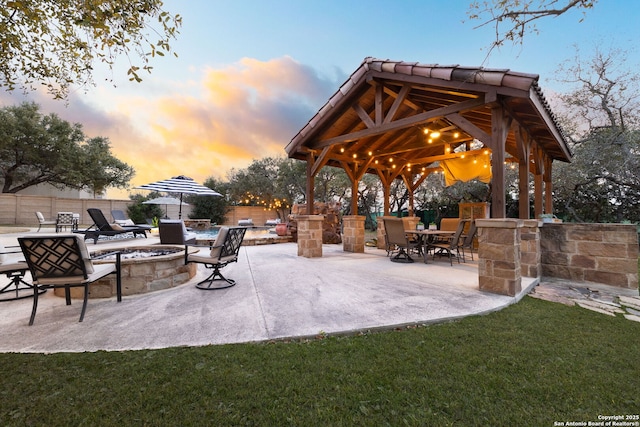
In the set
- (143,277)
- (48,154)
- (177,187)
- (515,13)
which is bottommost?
(143,277)

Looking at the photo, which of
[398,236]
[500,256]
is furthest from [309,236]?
[500,256]

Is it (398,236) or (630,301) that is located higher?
(398,236)

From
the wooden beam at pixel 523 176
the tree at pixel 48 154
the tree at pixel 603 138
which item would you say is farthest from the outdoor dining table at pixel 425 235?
the tree at pixel 48 154

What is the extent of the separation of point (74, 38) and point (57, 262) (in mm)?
2633

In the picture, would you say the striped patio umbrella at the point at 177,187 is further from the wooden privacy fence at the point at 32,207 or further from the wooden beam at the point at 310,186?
the wooden privacy fence at the point at 32,207

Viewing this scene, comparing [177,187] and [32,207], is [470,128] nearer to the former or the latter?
[177,187]

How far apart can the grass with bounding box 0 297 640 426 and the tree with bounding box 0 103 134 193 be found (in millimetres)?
20032

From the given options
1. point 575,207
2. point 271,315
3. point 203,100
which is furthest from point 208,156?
point 575,207

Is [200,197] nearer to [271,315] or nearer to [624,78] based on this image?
[271,315]

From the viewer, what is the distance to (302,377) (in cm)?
177

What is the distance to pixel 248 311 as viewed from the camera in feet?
9.70

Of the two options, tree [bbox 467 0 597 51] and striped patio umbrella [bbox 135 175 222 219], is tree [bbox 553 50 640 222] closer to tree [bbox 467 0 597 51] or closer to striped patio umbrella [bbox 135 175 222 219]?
tree [bbox 467 0 597 51]

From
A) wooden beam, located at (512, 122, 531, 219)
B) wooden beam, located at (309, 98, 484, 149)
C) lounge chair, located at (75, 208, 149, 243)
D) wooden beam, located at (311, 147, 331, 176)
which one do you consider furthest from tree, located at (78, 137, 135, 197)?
wooden beam, located at (512, 122, 531, 219)

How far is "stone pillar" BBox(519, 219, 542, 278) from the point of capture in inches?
180
